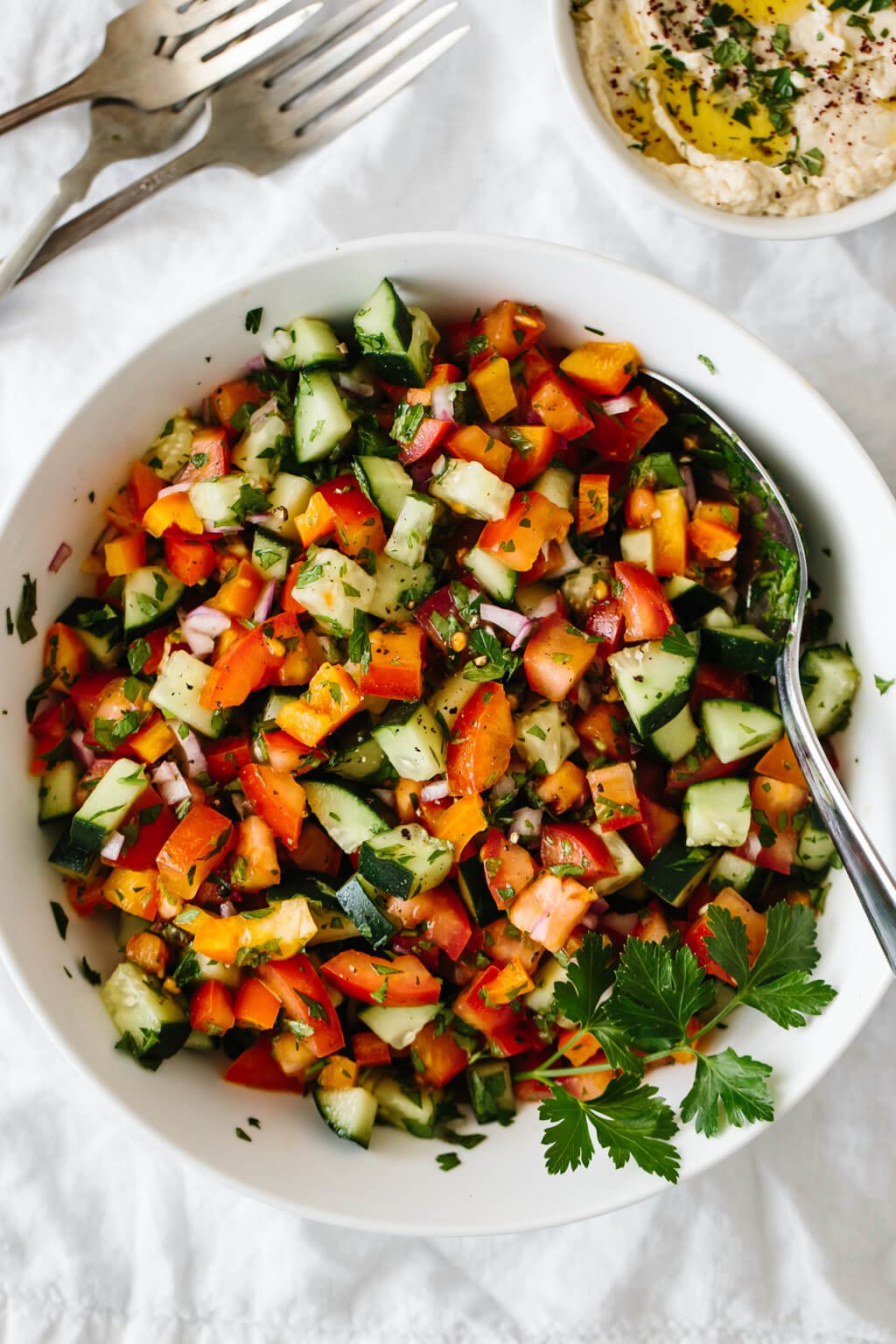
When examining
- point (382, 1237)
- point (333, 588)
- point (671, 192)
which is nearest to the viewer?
point (333, 588)

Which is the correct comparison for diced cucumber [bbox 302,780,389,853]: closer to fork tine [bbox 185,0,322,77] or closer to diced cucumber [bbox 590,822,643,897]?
diced cucumber [bbox 590,822,643,897]

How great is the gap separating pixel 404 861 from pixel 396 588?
0.57m

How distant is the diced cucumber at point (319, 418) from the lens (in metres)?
2.33

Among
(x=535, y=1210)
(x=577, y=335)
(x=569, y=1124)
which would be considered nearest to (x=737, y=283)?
(x=577, y=335)

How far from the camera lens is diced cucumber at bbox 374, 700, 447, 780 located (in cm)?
229

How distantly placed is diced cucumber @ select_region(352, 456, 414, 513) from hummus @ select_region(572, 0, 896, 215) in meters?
1.10

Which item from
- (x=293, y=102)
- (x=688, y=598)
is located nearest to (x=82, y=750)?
(x=688, y=598)

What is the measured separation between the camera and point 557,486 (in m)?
2.41

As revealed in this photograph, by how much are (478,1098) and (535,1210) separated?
26 cm

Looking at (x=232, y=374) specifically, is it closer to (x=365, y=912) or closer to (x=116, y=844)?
(x=116, y=844)

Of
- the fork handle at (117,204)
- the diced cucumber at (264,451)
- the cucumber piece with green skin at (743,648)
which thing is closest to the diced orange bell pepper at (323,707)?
the diced cucumber at (264,451)

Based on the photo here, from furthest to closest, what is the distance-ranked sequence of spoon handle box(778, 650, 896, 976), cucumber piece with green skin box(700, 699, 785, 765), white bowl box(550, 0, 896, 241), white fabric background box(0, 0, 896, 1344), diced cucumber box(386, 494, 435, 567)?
white fabric background box(0, 0, 896, 1344), white bowl box(550, 0, 896, 241), cucumber piece with green skin box(700, 699, 785, 765), diced cucumber box(386, 494, 435, 567), spoon handle box(778, 650, 896, 976)

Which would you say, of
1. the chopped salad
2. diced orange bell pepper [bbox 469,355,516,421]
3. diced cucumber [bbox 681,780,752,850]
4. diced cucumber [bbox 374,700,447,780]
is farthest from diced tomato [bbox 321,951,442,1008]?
diced orange bell pepper [bbox 469,355,516,421]

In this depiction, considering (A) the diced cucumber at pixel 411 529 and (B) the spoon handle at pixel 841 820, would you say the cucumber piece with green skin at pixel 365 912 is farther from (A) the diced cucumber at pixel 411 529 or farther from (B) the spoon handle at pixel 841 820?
(B) the spoon handle at pixel 841 820
